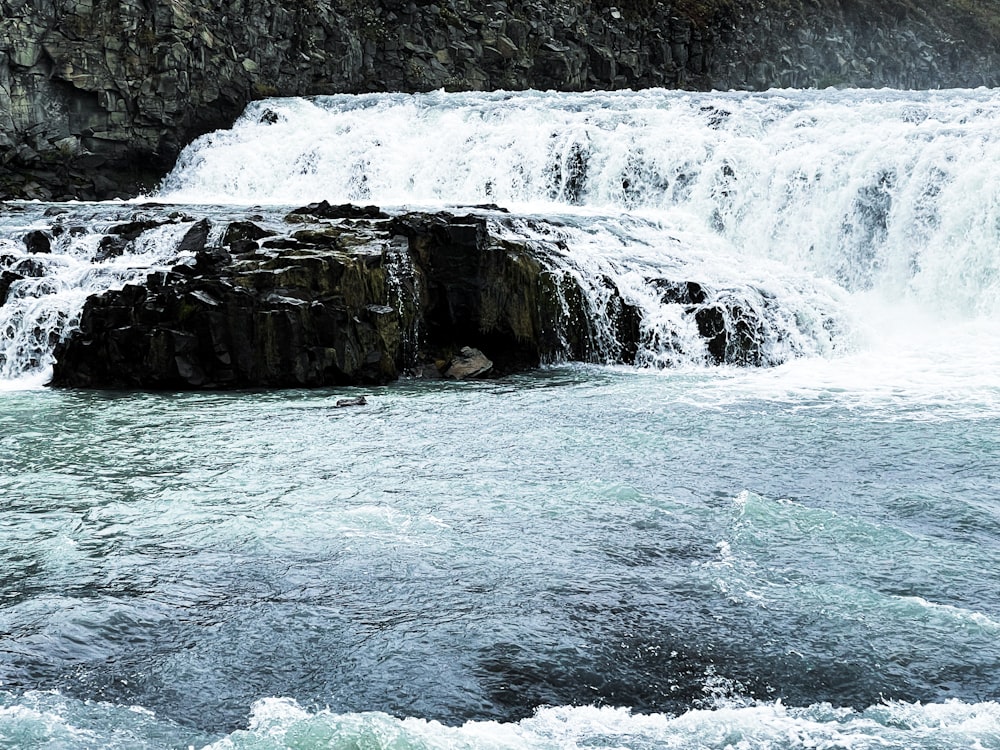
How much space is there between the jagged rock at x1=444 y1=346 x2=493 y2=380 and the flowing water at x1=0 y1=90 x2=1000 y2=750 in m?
0.67

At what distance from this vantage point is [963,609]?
6902mm

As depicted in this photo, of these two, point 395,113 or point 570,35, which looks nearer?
point 395,113

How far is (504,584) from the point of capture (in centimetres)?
744

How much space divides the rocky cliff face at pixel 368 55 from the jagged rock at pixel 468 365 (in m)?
18.6

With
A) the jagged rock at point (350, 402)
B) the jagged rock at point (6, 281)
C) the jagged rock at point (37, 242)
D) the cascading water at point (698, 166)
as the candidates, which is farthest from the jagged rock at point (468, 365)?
the jagged rock at point (37, 242)

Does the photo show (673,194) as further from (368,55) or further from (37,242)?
(368,55)

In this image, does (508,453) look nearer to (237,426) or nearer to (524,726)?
(237,426)

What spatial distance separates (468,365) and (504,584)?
966cm

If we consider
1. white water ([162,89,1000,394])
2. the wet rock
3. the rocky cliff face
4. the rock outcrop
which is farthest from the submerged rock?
the rocky cliff face

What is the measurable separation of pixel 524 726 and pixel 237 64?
31928 millimetres

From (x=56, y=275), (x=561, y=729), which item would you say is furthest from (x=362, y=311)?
(x=561, y=729)

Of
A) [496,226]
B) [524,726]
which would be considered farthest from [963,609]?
[496,226]

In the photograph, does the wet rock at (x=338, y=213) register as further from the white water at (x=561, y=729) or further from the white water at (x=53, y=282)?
the white water at (x=561, y=729)

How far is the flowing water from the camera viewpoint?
229 inches
